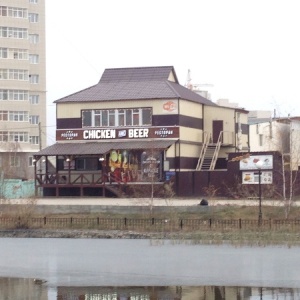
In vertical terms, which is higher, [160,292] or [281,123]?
[281,123]

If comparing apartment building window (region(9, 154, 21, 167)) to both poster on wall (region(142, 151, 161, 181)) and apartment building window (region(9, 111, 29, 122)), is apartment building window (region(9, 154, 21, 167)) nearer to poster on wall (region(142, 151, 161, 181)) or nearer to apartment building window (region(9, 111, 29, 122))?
apartment building window (region(9, 111, 29, 122))

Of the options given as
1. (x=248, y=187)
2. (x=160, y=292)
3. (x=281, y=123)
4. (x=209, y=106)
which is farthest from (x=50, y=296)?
(x=281, y=123)

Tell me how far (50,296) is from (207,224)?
73.3 ft

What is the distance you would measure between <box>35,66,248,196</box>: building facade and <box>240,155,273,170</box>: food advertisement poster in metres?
5.87

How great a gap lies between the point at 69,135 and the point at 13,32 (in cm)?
3298

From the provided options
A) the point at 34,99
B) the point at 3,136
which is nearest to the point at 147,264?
the point at 3,136

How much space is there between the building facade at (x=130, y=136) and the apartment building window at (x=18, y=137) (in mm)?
29574

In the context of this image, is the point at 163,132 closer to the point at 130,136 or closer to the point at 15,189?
the point at 130,136

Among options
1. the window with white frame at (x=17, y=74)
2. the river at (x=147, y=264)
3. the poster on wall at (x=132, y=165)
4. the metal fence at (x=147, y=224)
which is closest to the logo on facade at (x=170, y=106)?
the poster on wall at (x=132, y=165)

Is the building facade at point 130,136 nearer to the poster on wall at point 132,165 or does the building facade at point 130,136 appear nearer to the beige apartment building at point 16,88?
the poster on wall at point 132,165

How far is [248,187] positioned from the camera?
60.6 metres

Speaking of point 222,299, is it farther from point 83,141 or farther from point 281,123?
point 281,123

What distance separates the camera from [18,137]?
101 m

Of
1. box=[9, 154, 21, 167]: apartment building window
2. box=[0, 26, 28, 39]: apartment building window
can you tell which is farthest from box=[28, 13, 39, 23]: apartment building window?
box=[9, 154, 21, 167]: apartment building window
